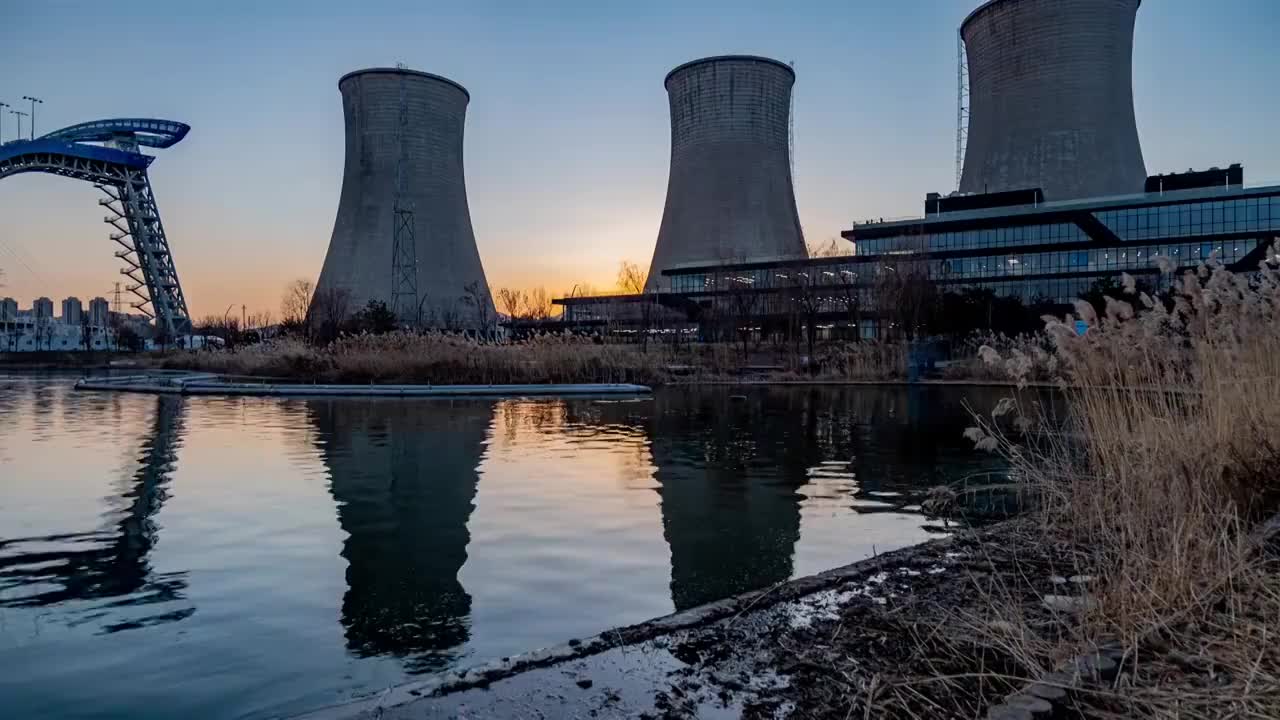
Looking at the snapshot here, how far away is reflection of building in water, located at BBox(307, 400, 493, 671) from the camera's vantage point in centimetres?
254

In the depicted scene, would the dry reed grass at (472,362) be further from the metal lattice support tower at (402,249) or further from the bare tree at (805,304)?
the metal lattice support tower at (402,249)

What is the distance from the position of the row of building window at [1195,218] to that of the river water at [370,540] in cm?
3139

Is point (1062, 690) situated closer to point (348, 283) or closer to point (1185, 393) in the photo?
point (1185, 393)

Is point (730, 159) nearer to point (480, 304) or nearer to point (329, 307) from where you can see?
point (480, 304)

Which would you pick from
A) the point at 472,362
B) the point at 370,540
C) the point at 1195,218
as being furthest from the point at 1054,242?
the point at 370,540

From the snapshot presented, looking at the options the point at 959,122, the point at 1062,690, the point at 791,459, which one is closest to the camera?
the point at 1062,690

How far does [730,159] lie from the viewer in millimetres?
30094

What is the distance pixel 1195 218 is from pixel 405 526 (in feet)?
125

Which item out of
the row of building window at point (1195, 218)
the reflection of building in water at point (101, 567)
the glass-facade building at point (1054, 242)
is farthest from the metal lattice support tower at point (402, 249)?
the row of building window at point (1195, 218)

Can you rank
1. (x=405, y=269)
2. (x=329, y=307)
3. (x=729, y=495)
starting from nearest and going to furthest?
(x=729, y=495) → (x=329, y=307) → (x=405, y=269)

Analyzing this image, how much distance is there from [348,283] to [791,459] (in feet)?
90.7

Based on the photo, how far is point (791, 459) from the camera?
20.7 feet

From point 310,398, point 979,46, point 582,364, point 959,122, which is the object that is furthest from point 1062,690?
point 959,122

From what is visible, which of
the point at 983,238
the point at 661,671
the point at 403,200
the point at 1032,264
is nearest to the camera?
the point at 661,671
